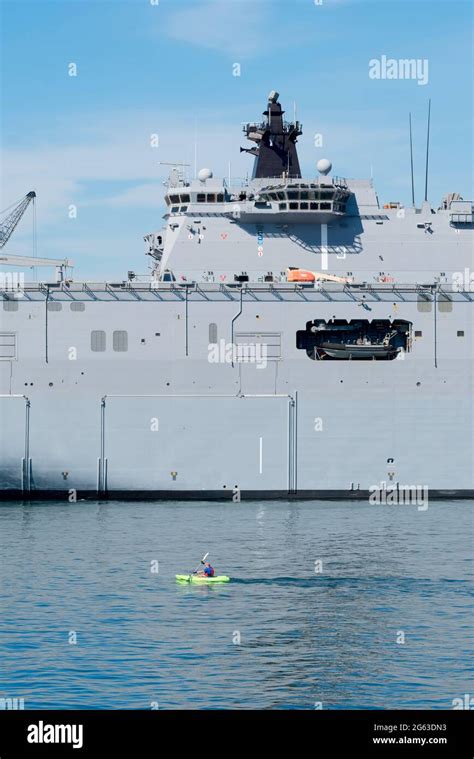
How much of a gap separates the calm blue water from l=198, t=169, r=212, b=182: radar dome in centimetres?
1498

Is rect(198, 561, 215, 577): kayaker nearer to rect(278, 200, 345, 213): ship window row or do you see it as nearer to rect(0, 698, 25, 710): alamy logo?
rect(0, 698, 25, 710): alamy logo

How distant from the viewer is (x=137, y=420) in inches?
1654

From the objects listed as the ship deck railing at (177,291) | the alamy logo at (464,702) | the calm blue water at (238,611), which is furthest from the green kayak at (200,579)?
the ship deck railing at (177,291)

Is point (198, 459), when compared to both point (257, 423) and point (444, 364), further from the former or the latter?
point (444, 364)

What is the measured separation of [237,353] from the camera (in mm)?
42750

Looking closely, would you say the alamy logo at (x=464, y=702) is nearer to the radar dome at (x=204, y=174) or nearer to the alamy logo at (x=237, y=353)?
the alamy logo at (x=237, y=353)

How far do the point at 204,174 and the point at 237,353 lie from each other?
27.7 feet

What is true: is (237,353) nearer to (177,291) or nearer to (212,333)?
(212,333)

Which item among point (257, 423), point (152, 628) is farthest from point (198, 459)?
point (152, 628)
